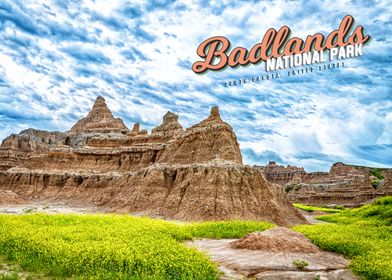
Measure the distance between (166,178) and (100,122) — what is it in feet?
242

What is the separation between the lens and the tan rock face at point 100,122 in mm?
111250

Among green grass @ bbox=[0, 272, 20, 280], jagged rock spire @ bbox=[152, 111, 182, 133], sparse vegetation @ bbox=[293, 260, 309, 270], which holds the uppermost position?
jagged rock spire @ bbox=[152, 111, 182, 133]

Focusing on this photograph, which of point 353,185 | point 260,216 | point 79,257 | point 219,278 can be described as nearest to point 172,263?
point 219,278

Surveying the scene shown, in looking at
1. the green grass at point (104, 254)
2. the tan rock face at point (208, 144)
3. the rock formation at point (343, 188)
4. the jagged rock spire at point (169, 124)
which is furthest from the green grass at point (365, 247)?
the rock formation at point (343, 188)

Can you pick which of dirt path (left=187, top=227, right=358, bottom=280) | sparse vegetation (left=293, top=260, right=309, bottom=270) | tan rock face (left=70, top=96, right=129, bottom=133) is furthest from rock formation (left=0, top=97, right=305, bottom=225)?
tan rock face (left=70, top=96, right=129, bottom=133)

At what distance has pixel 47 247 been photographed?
45.2 ft

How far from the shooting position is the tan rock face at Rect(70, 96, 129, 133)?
365 ft

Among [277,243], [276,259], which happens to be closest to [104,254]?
[276,259]

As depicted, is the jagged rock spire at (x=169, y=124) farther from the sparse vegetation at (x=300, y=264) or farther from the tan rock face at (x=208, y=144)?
the sparse vegetation at (x=300, y=264)

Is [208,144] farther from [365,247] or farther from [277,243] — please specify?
[277,243]

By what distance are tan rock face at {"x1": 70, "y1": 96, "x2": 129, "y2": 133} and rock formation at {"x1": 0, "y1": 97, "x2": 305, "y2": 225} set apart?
27.0m

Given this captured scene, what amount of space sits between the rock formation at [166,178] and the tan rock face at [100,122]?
26960 millimetres

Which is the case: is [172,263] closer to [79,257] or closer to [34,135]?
[79,257]

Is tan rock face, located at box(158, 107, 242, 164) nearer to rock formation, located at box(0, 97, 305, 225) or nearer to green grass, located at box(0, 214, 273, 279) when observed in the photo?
rock formation, located at box(0, 97, 305, 225)
